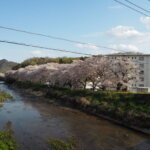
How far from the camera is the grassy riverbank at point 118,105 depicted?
1798cm

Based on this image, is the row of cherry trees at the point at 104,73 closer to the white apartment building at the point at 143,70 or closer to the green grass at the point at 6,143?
the white apartment building at the point at 143,70

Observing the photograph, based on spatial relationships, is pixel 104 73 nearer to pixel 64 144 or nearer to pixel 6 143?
pixel 64 144

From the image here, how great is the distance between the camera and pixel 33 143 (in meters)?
12.4

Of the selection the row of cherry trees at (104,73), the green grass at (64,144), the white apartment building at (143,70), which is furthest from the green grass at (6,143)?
the white apartment building at (143,70)

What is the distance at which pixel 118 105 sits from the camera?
21.9 metres

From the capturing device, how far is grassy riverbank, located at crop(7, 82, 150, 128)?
18.0 m

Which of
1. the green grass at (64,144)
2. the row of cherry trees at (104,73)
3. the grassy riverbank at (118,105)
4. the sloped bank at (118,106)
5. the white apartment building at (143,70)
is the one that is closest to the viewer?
the green grass at (64,144)

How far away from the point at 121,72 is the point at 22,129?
22.6 metres

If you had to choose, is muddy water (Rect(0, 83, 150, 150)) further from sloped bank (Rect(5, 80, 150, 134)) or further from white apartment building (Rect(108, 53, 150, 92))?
white apartment building (Rect(108, 53, 150, 92))

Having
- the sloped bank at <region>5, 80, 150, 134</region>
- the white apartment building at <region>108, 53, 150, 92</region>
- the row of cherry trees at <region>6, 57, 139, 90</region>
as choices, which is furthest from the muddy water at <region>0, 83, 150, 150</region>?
the white apartment building at <region>108, 53, 150, 92</region>

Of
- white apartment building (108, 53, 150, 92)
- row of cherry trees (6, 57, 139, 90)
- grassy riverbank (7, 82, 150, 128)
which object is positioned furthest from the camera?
white apartment building (108, 53, 150, 92)

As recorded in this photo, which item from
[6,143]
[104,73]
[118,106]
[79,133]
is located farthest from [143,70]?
[6,143]

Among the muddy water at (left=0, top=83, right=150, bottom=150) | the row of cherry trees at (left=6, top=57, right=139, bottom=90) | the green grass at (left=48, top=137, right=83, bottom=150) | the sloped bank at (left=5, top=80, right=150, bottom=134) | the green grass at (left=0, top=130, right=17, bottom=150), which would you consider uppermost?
the row of cherry trees at (left=6, top=57, right=139, bottom=90)

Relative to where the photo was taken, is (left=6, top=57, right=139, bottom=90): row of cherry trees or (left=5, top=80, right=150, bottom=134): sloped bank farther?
(left=6, top=57, right=139, bottom=90): row of cherry trees
